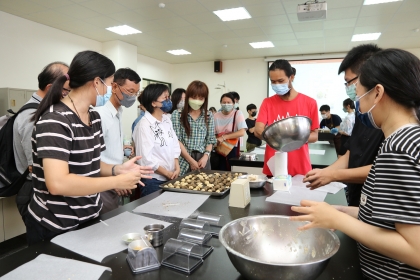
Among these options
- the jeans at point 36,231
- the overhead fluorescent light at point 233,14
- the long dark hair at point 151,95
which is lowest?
the jeans at point 36,231

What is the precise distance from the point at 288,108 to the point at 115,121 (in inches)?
49.9

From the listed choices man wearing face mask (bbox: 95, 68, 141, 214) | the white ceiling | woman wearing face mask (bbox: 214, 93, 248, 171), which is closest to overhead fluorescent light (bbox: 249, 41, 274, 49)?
the white ceiling

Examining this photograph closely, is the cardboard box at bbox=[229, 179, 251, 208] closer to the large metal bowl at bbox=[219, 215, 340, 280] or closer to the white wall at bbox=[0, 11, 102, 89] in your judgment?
the large metal bowl at bbox=[219, 215, 340, 280]

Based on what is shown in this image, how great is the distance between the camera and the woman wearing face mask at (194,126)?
262cm

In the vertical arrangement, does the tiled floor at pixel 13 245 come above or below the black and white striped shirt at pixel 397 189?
below

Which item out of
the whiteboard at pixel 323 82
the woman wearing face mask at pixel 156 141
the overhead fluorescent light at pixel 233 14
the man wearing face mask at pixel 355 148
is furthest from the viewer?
the whiteboard at pixel 323 82

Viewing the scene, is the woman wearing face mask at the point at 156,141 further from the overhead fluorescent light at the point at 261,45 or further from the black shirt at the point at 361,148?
the overhead fluorescent light at the point at 261,45

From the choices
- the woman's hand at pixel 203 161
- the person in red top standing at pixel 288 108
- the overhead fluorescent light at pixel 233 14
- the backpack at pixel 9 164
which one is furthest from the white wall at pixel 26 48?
the person in red top standing at pixel 288 108

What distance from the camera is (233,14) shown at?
4641mm

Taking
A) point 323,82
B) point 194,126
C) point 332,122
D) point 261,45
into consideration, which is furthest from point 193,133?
point 323,82

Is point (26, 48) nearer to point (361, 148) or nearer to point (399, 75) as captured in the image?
point (361, 148)

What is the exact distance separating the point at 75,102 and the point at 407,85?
3.83ft

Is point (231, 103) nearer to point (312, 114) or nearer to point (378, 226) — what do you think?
point (312, 114)

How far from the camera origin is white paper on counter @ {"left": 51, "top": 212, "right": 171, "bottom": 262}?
92 cm
